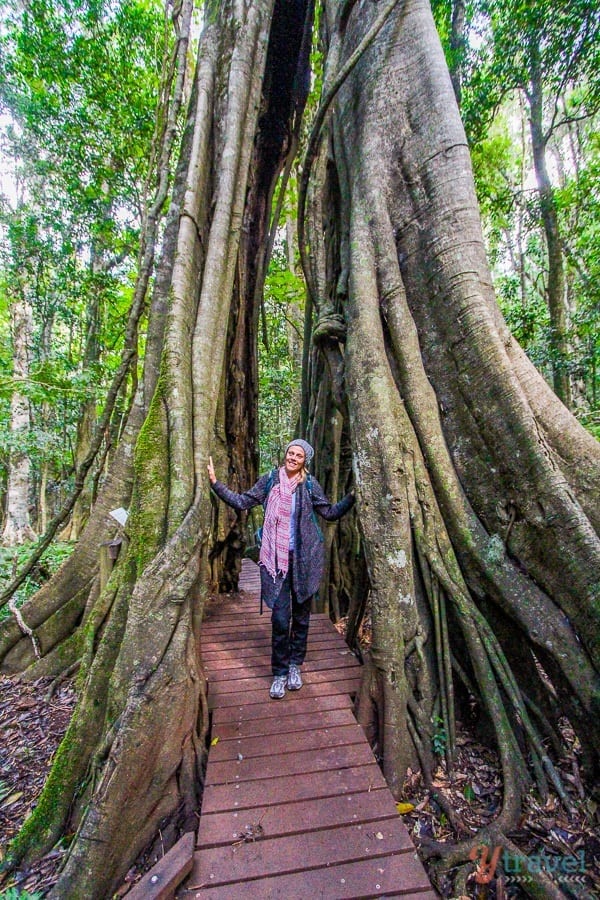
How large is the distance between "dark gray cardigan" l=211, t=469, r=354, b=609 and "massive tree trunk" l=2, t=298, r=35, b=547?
19.2 ft

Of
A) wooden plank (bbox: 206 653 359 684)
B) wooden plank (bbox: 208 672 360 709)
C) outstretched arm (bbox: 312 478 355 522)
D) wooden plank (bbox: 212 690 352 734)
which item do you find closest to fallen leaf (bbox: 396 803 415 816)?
wooden plank (bbox: 212 690 352 734)

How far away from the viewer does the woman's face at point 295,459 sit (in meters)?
2.58

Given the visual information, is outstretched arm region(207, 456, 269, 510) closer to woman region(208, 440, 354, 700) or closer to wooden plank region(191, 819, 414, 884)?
woman region(208, 440, 354, 700)

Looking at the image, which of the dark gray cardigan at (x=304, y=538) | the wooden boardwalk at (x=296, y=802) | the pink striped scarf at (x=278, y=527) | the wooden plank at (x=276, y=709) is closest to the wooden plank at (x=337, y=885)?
the wooden boardwalk at (x=296, y=802)

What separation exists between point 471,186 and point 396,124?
0.82 meters

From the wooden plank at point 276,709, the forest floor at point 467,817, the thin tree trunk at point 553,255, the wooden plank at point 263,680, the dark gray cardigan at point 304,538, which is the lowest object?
the forest floor at point 467,817

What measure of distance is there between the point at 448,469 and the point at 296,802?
1811mm

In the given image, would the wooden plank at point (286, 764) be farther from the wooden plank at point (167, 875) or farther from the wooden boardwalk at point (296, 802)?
the wooden plank at point (167, 875)

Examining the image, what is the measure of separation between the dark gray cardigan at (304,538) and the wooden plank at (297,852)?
105 cm

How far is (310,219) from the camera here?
3.72m

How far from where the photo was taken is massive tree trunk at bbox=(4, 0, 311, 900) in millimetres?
1764

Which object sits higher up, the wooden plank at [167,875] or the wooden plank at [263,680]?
the wooden plank at [263,680]

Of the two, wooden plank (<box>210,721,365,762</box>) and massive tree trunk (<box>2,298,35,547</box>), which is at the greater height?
massive tree trunk (<box>2,298,35,547</box>)

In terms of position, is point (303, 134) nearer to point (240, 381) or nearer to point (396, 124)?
point (396, 124)
